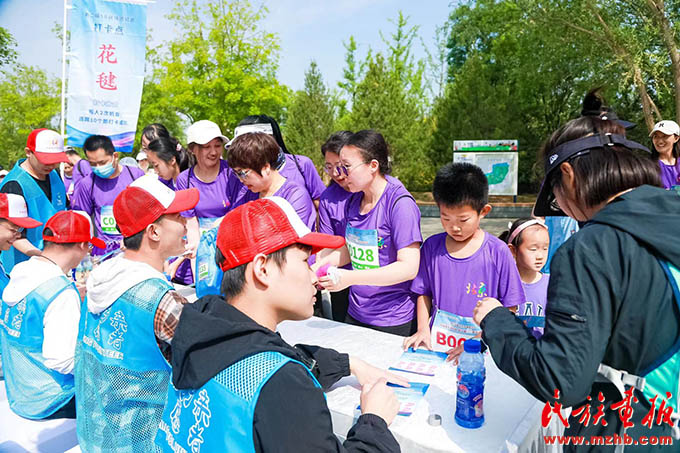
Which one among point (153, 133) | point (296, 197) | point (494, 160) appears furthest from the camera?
point (494, 160)

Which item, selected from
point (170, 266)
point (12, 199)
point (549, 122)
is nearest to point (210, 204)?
point (170, 266)

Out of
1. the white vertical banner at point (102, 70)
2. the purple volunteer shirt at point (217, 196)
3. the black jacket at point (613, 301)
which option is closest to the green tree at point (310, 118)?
the white vertical banner at point (102, 70)

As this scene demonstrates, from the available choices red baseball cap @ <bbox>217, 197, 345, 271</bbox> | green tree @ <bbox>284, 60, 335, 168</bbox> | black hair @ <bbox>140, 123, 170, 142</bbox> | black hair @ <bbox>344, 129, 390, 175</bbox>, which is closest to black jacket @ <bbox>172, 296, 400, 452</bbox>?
red baseball cap @ <bbox>217, 197, 345, 271</bbox>

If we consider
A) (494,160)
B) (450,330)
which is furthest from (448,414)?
(494,160)

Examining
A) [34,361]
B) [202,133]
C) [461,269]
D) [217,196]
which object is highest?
[202,133]

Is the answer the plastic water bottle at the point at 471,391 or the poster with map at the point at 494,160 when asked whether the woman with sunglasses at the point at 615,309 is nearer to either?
→ the plastic water bottle at the point at 471,391

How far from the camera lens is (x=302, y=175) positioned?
3.73 metres

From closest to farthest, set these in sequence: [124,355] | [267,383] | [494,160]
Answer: [267,383] < [124,355] < [494,160]

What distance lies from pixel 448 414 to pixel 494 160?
51.3 feet

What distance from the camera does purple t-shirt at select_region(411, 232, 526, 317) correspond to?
2295mm

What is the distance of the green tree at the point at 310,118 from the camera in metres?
22.8

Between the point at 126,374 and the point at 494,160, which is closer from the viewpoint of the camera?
the point at 126,374

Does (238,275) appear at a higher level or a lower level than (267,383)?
higher

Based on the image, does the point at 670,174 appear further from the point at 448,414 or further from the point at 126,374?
the point at 126,374
